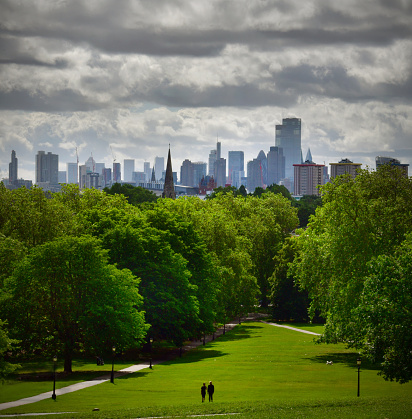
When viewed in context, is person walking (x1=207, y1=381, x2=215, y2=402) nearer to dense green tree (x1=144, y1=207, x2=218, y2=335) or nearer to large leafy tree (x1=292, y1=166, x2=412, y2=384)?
large leafy tree (x1=292, y1=166, x2=412, y2=384)

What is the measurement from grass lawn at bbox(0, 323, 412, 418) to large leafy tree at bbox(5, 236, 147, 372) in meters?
4.08

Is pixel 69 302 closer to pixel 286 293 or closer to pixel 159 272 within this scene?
pixel 159 272

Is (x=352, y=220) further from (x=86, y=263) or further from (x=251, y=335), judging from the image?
(x=251, y=335)

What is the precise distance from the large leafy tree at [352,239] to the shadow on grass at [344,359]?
1.70 metres

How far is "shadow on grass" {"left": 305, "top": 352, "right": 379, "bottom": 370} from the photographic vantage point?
50.0 meters

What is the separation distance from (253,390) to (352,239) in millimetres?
15625

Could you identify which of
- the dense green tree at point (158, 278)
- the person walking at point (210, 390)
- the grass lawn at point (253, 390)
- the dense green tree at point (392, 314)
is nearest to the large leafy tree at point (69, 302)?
the grass lawn at point (253, 390)

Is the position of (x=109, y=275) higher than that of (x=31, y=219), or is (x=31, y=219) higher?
(x=31, y=219)

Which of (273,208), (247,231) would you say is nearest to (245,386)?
(247,231)

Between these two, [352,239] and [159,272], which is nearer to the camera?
[352,239]

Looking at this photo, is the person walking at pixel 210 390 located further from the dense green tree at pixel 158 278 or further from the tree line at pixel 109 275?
the dense green tree at pixel 158 278

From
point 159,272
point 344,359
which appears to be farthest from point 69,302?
point 344,359

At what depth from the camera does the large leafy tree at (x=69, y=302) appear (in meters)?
48.4

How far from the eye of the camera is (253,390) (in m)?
40.5
